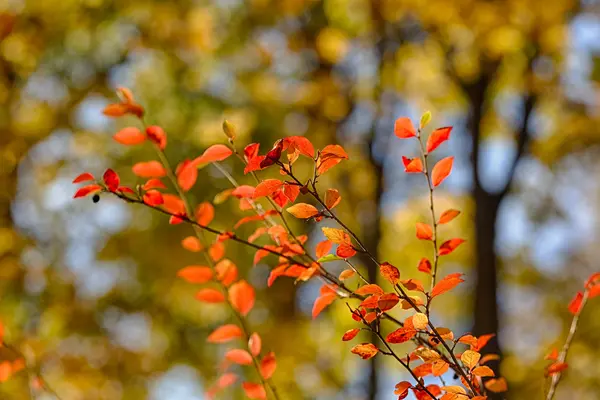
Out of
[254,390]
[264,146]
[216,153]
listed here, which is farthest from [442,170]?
[264,146]

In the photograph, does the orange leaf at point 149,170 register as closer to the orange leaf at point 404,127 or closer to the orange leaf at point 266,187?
the orange leaf at point 266,187

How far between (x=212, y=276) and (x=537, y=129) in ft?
11.7

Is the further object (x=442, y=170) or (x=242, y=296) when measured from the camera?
(x=242, y=296)

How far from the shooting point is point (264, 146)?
444 cm

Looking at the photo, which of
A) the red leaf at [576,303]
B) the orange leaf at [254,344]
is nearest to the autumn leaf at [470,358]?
the red leaf at [576,303]

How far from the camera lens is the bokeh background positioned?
3.83 metres

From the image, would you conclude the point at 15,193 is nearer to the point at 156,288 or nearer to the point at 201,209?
the point at 156,288

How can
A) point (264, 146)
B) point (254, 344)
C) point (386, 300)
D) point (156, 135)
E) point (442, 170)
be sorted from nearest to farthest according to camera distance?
point (386, 300) < point (442, 170) < point (156, 135) < point (254, 344) < point (264, 146)

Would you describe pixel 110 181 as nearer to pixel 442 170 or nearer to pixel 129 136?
pixel 129 136

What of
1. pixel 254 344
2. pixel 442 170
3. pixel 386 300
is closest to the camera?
pixel 386 300

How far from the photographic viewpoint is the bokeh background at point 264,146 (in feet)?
12.6

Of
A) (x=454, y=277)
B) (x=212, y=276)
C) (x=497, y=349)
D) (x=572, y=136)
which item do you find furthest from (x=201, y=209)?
(x=572, y=136)

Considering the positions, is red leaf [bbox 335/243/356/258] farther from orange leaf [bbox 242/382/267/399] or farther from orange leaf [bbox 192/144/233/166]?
orange leaf [bbox 242/382/267/399]

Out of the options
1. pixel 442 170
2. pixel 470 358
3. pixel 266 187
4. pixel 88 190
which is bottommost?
pixel 88 190
